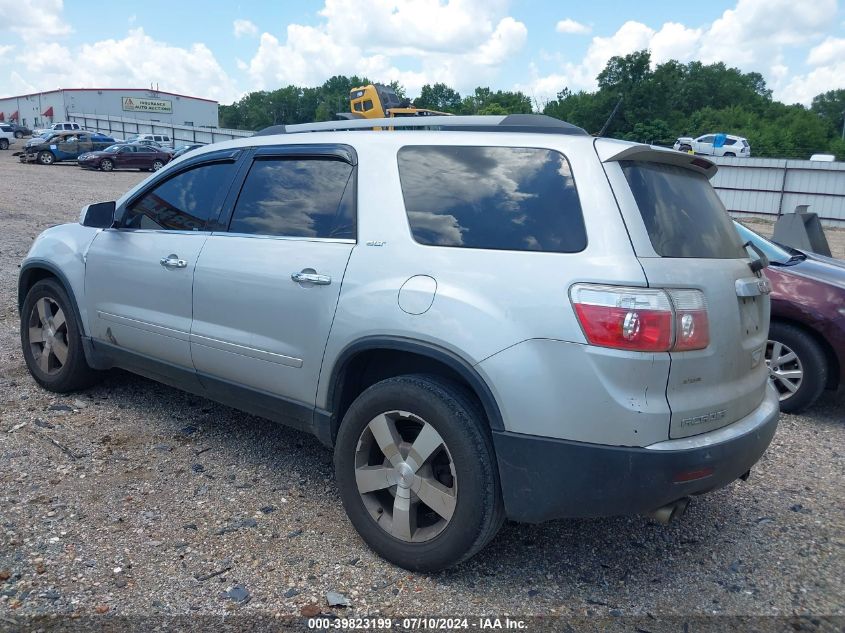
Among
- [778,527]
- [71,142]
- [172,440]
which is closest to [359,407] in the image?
[172,440]

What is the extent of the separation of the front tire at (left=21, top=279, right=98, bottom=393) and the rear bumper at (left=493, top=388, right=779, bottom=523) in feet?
10.9

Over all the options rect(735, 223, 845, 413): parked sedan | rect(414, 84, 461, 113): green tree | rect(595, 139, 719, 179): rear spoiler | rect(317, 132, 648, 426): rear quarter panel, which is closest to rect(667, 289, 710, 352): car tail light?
rect(317, 132, 648, 426): rear quarter panel

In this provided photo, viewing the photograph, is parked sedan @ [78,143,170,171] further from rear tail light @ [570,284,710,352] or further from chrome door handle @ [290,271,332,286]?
rear tail light @ [570,284,710,352]

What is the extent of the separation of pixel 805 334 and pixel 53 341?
5.43 meters

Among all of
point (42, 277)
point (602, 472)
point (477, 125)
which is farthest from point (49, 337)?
point (602, 472)

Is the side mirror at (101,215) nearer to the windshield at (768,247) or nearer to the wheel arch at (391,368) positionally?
the wheel arch at (391,368)

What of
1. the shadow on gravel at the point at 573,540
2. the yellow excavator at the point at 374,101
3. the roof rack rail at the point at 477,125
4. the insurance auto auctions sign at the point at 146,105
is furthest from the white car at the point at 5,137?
the roof rack rail at the point at 477,125

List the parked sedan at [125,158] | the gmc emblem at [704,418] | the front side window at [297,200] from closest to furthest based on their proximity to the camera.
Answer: the gmc emblem at [704,418], the front side window at [297,200], the parked sedan at [125,158]

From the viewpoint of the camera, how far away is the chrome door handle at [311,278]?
3.18 metres

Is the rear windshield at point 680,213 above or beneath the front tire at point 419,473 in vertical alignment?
above

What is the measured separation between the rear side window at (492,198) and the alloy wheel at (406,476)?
2.64 feet

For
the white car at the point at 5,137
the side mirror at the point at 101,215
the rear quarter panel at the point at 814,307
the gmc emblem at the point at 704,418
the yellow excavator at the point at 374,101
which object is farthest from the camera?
the white car at the point at 5,137

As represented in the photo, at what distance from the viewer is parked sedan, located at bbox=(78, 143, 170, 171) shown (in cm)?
3206

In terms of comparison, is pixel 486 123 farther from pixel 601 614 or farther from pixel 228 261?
pixel 601 614
